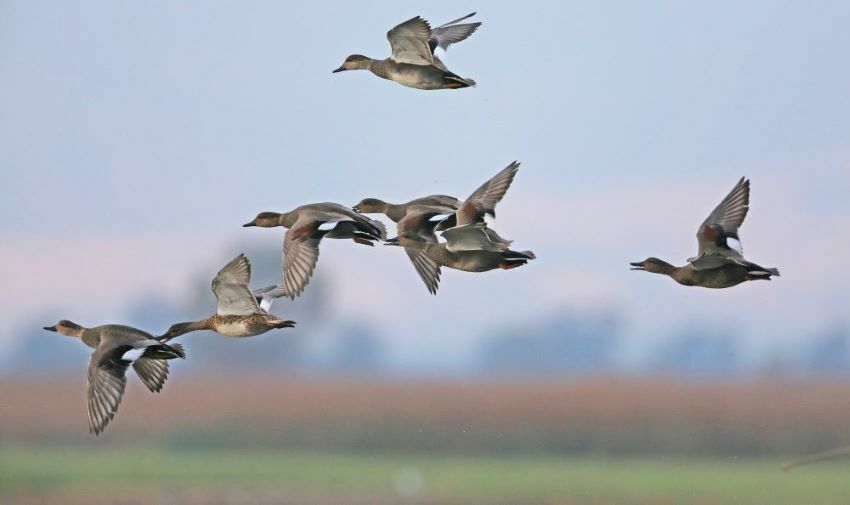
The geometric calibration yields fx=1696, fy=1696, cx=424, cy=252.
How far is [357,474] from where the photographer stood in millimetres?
20031

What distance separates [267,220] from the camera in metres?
8.75

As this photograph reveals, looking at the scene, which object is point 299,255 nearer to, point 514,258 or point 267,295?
point 267,295

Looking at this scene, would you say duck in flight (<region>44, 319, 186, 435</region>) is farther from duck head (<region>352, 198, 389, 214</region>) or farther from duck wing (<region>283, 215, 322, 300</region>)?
duck head (<region>352, 198, 389, 214</region>)

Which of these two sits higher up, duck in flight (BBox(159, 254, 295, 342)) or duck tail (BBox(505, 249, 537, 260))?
duck tail (BBox(505, 249, 537, 260))

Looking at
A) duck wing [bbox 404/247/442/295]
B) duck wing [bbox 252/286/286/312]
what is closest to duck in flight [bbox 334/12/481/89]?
duck wing [bbox 404/247/442/295]

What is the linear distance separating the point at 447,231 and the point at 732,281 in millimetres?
1324

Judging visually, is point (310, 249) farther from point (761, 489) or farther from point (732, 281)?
point (761, 489)

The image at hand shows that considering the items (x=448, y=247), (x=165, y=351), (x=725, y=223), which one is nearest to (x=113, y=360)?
(x=165, y=351)

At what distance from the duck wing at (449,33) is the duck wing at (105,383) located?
8.28 ft

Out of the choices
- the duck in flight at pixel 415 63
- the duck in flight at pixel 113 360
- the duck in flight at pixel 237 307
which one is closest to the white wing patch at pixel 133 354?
the duck in flight at pixel 113 360

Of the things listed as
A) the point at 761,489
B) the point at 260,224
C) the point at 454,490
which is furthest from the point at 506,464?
the point at 260,224

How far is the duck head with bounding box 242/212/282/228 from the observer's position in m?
8.69

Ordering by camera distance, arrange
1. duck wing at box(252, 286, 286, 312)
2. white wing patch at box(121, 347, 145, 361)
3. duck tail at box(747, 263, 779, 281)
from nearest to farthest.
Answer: duck tail at box(747, 263, 779, 281)
white wing patch at box(121, 347, 145, 361)
duck wing at box(252, 286, 286, 312)

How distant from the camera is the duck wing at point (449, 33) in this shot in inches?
356
